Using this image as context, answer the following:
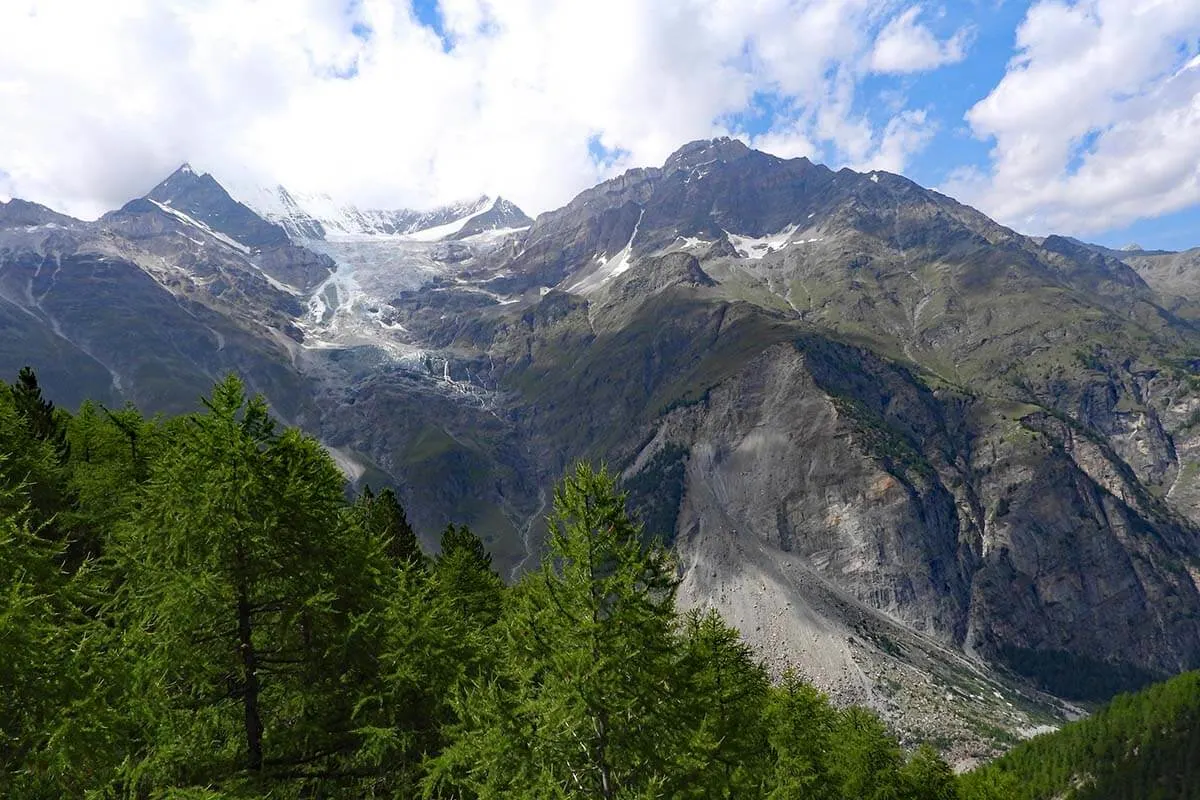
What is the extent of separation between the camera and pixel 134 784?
34.1 feet

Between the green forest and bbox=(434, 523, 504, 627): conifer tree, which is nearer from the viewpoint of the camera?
the green forest

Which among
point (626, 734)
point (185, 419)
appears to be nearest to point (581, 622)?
point (626, 734)

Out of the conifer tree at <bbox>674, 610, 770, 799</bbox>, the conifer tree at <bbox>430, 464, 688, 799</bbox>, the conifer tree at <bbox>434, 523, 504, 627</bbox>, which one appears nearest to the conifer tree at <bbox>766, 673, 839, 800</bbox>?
the conifer tree at <bbox>674, 610, 770, 799</bbox>

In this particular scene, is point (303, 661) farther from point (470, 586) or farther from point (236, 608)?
point (470, 586)

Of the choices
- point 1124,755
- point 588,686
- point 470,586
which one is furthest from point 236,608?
point 1124,755

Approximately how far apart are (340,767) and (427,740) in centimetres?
376

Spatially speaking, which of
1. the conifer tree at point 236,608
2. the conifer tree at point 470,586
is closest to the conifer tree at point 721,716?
the conifer tree at point 236,608

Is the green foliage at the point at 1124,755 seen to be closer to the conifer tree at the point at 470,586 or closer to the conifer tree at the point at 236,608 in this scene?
the conifer tree at the point at 470,586

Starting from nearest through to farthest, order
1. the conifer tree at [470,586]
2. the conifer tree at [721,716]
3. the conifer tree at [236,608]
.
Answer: the conifer tree at [236,608] → the conifer tree at [721,716] → the conifer tree at [470,586]

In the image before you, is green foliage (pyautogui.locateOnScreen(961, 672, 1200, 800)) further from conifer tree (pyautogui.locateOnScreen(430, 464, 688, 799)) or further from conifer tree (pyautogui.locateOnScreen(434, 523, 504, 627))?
conifer tree (pyautogui.locateOnScreen(430, 464, 688, 799))

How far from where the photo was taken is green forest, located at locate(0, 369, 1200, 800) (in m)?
10.7

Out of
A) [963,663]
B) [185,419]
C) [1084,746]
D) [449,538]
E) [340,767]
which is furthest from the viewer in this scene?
[963,663]

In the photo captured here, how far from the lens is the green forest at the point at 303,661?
35.0 ft

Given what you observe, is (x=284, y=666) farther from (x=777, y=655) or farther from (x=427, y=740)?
(x=777, y=655)
